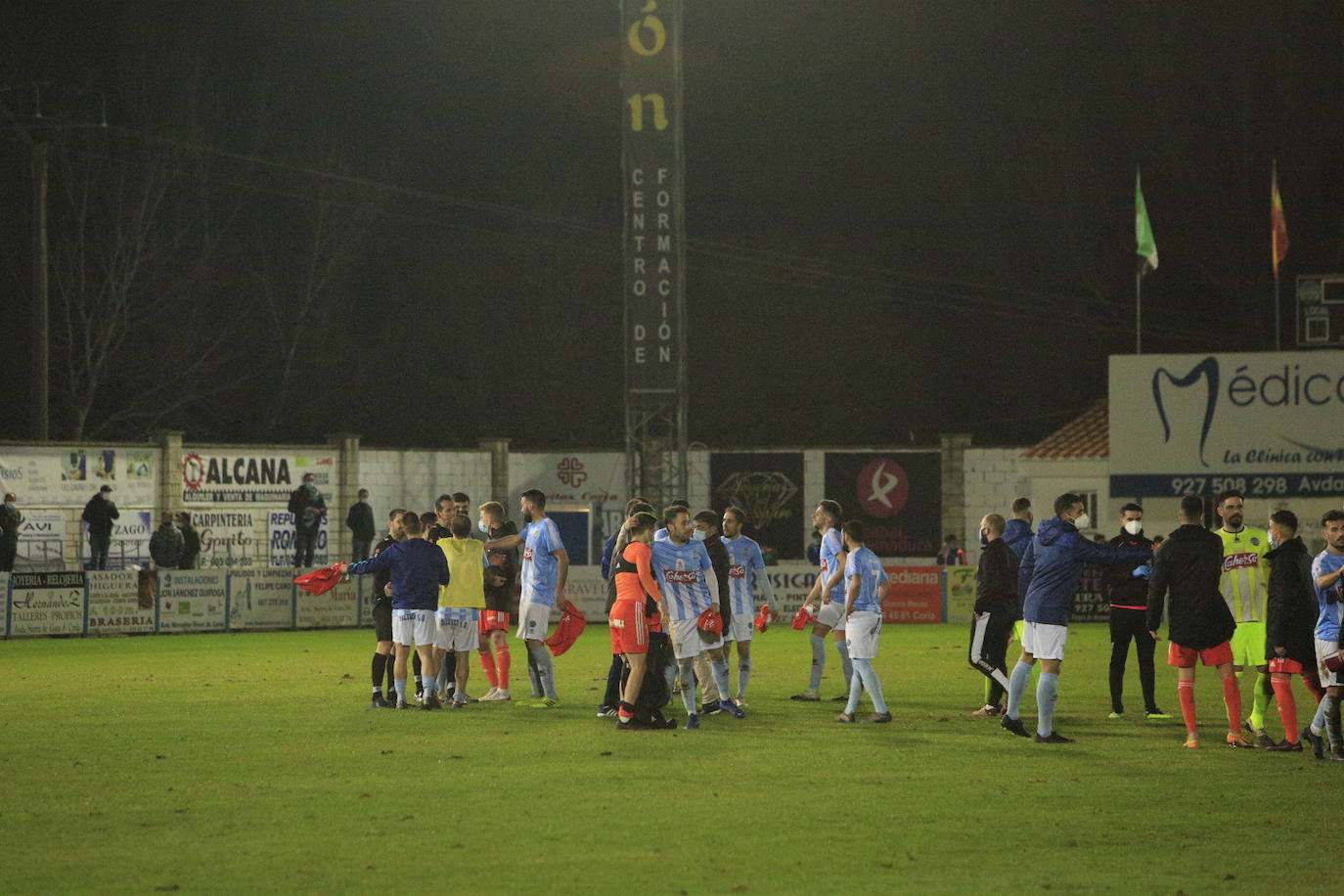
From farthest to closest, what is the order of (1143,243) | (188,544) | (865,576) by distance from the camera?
1. (1143,243)
2. (188,544)
3. (865,576)

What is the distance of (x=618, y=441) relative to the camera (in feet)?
185

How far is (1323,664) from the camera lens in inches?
496

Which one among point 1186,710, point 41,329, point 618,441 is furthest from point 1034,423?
point 1186,710

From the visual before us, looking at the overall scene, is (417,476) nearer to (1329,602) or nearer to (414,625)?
(414,625)

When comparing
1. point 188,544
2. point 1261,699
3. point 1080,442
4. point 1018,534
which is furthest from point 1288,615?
point 1080,442

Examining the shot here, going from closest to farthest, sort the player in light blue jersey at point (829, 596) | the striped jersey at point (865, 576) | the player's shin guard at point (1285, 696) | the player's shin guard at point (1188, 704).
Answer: the player's shin guard at point (1285, 696), the player's shin guard at point (1188, 704), the striped jersey at point (865, 576), the player in light blue jersey at point (829, 596)

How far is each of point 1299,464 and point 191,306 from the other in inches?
1191

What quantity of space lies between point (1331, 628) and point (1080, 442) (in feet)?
101

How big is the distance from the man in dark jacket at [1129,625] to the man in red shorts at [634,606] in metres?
4.40

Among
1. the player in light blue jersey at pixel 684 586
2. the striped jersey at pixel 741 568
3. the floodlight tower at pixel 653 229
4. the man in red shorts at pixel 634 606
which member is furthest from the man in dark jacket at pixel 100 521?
the player in light blue jersey at pixel 684 586

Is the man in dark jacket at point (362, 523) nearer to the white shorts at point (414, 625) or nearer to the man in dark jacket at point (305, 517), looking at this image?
the man in dark jacket at point (305, 517)

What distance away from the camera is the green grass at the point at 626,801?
857cm

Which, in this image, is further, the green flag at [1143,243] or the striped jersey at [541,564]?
the green flag at [1143,243]

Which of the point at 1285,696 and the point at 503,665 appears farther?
the point at 503,665
